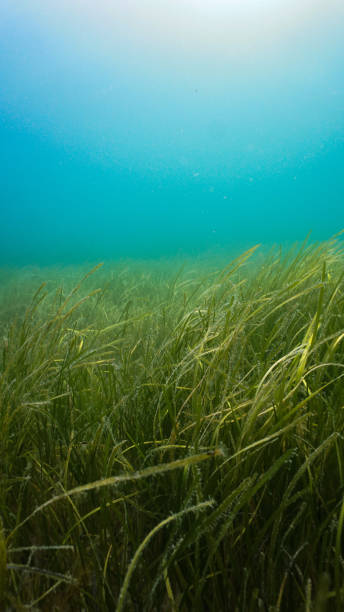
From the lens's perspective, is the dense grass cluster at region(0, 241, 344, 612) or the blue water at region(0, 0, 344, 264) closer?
the dense grass cluster at region(0, 241, 344, 612)

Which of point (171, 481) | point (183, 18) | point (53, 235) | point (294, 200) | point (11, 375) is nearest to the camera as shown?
point (171, 481)

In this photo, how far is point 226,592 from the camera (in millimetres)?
562

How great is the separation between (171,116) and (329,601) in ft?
257

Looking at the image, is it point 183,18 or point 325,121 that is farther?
point 325,121

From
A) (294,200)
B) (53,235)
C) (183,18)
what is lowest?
(53,235)

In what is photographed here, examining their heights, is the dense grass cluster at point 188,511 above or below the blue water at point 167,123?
below

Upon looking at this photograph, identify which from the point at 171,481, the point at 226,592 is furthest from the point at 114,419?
the point at 226,592

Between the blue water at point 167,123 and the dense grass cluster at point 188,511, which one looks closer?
the dense grass cluster at point 188,511

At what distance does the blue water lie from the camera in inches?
1747

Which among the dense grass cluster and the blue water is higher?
the blue water

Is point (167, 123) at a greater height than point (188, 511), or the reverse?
point (167, 123)

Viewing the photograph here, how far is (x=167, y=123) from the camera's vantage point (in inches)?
2781

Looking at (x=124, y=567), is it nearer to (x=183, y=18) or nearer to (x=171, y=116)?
(x=183, y=18)

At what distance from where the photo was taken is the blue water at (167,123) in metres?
44.4
